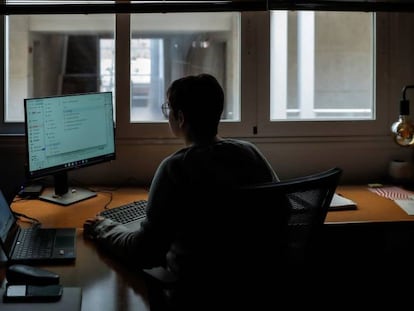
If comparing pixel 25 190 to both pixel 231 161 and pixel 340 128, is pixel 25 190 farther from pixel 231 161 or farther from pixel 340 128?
pixel 340 128

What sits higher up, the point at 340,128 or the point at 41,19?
the point at 41,19

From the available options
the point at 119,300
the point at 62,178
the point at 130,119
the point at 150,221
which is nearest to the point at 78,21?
the point at 130,119

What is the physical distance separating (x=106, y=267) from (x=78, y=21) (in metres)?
1.66

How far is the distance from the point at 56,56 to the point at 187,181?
170 cm

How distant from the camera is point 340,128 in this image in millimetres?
2957

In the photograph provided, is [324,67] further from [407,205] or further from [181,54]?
[407,205]

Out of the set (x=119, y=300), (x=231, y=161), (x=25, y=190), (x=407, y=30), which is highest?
(x=407, y=30)

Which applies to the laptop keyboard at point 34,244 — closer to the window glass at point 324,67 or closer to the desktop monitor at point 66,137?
the desktop monitor at point 66,137

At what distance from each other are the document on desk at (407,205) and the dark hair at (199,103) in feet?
3.47

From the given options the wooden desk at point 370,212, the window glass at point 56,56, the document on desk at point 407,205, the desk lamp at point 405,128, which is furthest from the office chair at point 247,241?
the window glass at point 56,56

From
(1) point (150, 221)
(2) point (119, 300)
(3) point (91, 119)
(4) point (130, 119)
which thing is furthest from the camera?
(4) point (130, 119)

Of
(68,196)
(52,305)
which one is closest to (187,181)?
(52,305)

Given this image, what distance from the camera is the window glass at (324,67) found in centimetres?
299

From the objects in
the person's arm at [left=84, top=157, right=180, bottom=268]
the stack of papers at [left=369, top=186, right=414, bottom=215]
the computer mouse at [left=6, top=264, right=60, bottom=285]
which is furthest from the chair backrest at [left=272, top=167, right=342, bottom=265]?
the stack of papers at [left=369, top=186, right=414, bottom=215]
